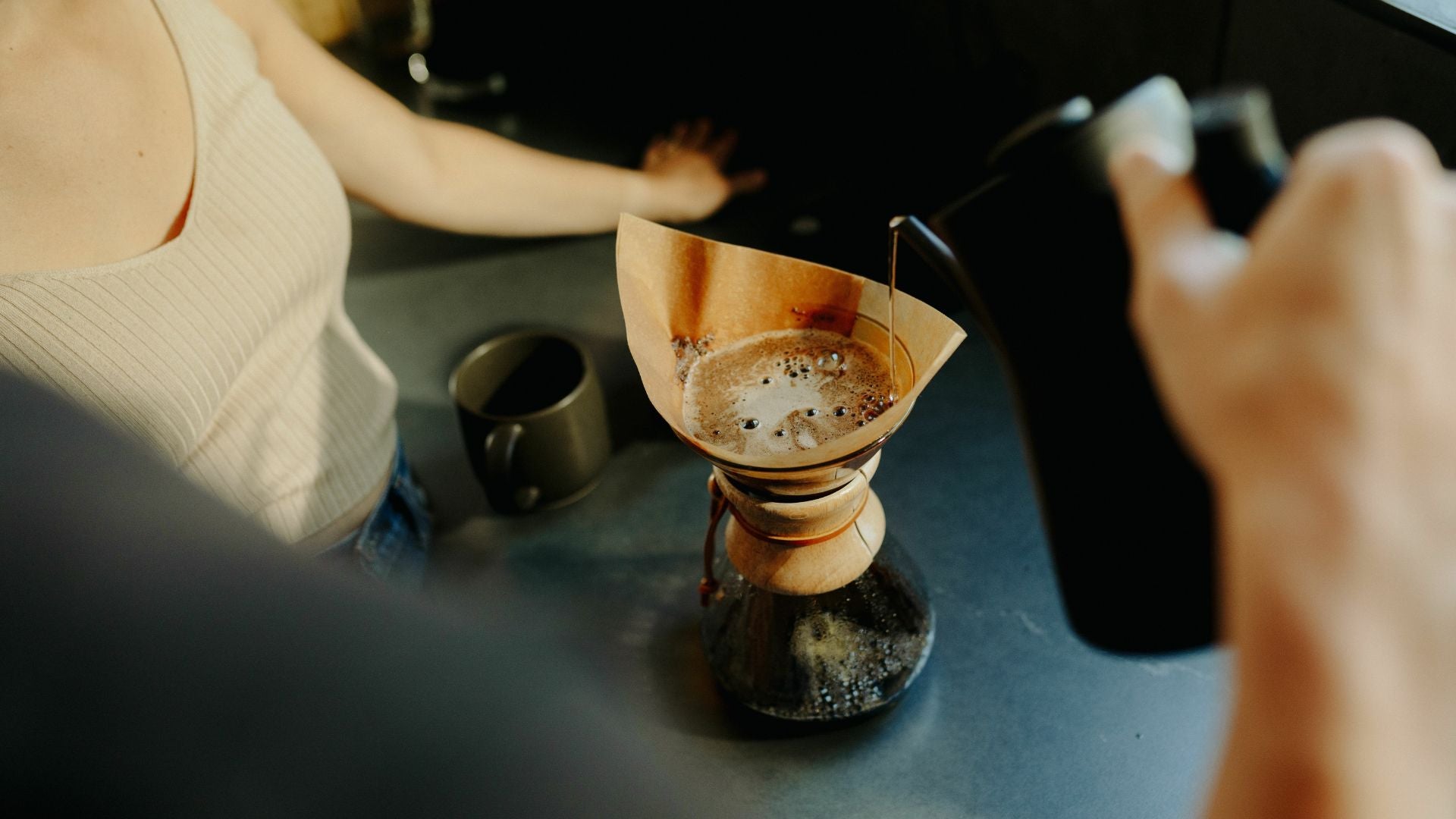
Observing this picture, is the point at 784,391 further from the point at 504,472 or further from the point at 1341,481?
the point at 1341,481

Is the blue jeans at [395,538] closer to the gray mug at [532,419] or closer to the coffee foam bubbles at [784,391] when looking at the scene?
the gray mug at [532,419]

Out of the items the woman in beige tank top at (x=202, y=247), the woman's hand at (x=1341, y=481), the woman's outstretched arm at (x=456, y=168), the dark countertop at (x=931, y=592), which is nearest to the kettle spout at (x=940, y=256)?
the woman's hand at (x=1341, y=481)

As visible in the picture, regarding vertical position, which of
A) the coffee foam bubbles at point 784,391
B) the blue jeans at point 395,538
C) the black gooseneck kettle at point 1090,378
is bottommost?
the blue jeans at point 395,538

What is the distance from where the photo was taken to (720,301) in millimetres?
732

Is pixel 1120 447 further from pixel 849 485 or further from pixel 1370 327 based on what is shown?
pixel 849 485

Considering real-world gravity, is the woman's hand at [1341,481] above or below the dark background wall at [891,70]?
above

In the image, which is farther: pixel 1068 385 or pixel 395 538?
pixel 395 538

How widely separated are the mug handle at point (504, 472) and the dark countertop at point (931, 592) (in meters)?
0.05

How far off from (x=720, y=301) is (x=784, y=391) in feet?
0.28

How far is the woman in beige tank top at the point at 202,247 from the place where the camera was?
2.49 feet

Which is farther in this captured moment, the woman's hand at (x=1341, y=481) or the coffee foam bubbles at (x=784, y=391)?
the coffee foam bubbles at (x=784, y=391)

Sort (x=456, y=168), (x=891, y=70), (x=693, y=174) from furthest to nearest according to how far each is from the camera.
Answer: (x=891, y=70)
(x=693, y=174)
(x=456, y=168)

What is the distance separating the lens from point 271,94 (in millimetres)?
921

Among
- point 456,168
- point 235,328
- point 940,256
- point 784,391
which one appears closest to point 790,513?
point 784,391
